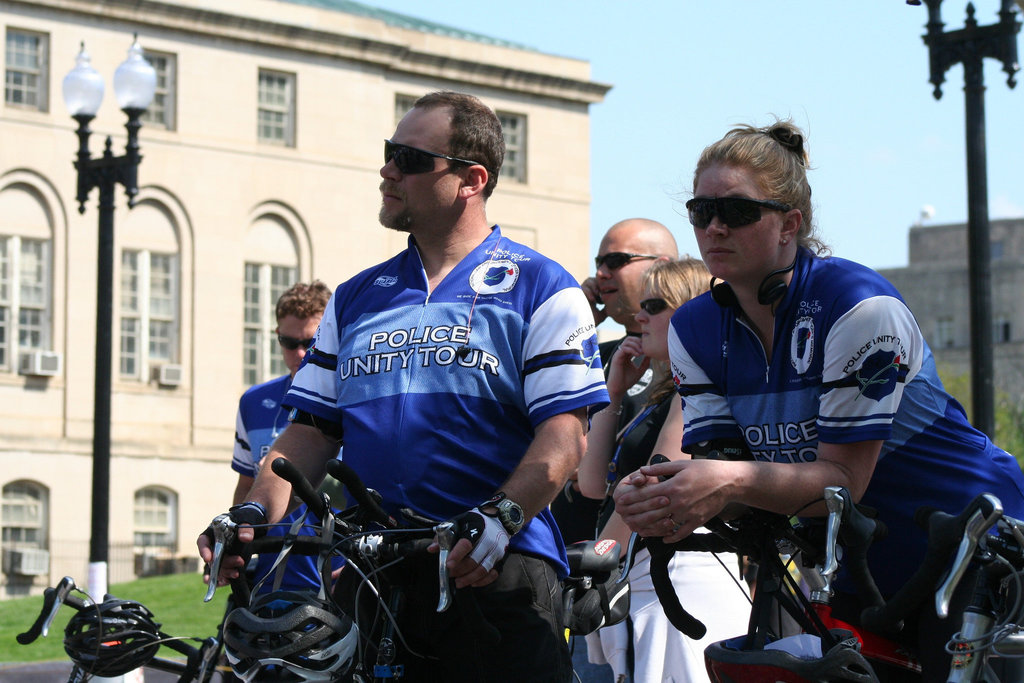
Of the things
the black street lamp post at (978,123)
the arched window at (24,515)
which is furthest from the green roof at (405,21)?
the black street lamp post at (978,123)

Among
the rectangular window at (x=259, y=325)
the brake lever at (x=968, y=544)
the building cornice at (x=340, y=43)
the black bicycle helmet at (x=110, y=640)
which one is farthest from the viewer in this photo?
the rectangular window at (x=259, y=325)

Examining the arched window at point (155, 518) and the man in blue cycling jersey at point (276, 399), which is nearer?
the man in blue cycling jersey at point (276, 399)

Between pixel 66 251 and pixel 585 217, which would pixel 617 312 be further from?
pixel 585 217

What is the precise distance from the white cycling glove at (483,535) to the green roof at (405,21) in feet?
138

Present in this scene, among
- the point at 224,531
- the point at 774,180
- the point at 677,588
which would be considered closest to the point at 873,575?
the point at 774,180

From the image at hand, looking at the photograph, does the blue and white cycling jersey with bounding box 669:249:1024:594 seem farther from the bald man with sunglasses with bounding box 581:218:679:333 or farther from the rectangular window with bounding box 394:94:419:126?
the rectangular window with bounding box 394:94:419:126

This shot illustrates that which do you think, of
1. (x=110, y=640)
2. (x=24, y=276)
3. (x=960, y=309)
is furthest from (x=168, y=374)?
(x=960, y=309)

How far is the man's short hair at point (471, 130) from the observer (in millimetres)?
5160

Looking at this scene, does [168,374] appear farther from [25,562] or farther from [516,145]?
[516,145]

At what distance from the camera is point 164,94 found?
40.2 meters

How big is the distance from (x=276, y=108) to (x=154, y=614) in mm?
29557

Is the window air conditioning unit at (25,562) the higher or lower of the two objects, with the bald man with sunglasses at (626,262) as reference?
lower

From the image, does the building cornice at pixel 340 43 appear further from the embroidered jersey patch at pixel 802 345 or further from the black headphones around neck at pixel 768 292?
the embroidered jersey patch at pixel 802 345

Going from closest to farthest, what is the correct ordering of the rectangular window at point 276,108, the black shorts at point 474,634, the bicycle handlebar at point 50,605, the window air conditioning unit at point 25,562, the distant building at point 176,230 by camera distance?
the black shorts at point 474,634 → the bicycle handlebar at point 50,605 → the window air conditioning unit at point 25,562 → the distant building at point 176,230 → the rectangular window at point 276,108
